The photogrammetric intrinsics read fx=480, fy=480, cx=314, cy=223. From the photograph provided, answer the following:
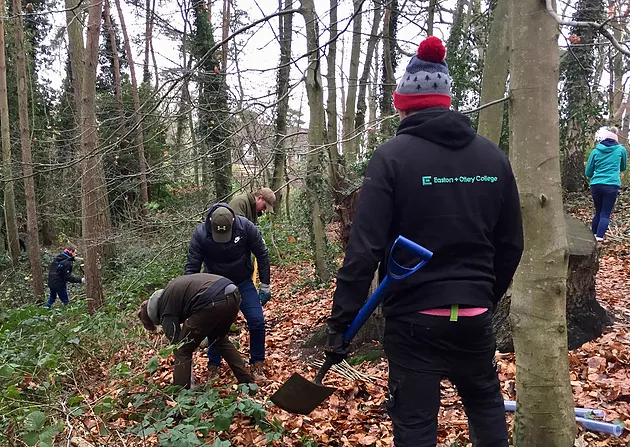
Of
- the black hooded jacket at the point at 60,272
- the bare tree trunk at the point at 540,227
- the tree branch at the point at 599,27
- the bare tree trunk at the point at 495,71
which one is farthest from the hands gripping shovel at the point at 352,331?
the black hooded jacket at the point at 60,272

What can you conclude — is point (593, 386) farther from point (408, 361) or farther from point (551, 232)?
point (408, 361)

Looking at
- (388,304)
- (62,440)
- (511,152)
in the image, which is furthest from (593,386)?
(62,440)

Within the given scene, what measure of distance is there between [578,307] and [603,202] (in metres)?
4.01

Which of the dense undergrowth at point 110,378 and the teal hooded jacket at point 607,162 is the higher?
the teal hooded jacket at point 607,162

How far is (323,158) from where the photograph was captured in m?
8.84

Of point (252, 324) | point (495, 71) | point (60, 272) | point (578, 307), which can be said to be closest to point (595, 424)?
point (578, 307)

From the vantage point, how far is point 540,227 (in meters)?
2.55

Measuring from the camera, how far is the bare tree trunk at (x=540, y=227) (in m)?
2.50

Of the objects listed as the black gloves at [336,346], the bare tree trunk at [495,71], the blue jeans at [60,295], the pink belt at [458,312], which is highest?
the bare tree trunk at [495,71]

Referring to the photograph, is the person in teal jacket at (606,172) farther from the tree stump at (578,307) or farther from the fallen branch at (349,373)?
the fallen branch at (349,373)

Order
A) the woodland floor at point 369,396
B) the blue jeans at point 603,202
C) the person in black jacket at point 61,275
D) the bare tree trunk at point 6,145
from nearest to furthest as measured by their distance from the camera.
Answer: the woodland floor at point 369,396
the blue jeans at point 603,202
the person in black jacket at point 61,275
the bare tree trunk at point 6,145

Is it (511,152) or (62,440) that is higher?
(511,152)

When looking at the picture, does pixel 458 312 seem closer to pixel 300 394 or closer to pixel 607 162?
pixel 300 394

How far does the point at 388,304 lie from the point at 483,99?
4.18 m
